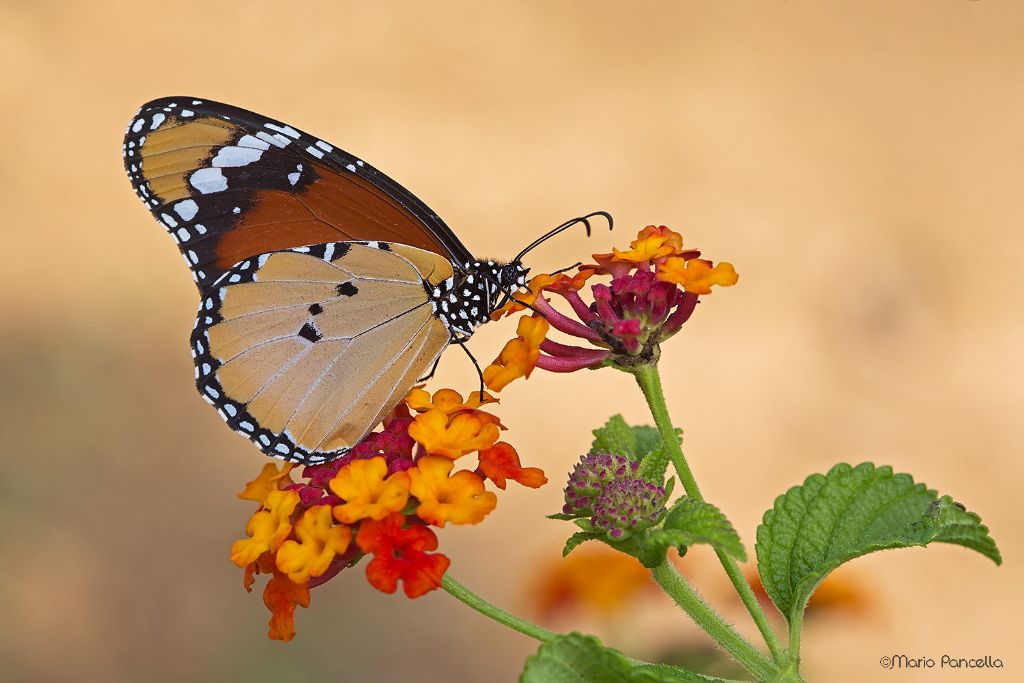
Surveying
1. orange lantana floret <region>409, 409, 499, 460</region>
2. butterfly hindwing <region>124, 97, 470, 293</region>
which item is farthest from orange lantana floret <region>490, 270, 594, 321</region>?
butterfly hindwing <region>124, 97, 470, 293</region>

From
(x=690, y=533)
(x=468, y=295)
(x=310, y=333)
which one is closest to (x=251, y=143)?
(x=310, y=333)

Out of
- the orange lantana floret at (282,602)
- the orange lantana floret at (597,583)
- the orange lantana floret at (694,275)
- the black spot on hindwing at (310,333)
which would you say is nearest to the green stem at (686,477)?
the orange lantana floret at (694,275)

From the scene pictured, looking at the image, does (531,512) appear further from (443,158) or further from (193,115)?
(193,115)

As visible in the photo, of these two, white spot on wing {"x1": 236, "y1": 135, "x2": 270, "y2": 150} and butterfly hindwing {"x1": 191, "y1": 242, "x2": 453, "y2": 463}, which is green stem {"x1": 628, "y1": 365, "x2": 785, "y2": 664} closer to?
butterfly hindwing {"x1": 191, "y1": 242, "x2": 453, "y2": 463}

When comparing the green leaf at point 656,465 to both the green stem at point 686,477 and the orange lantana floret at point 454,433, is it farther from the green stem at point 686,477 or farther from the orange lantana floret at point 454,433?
the orange lantana floret at point 454,433

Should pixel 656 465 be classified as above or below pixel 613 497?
above

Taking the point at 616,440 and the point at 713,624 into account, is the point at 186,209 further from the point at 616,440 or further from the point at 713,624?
the point at 713,624

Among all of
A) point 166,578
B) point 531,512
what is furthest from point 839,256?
point 166,578
